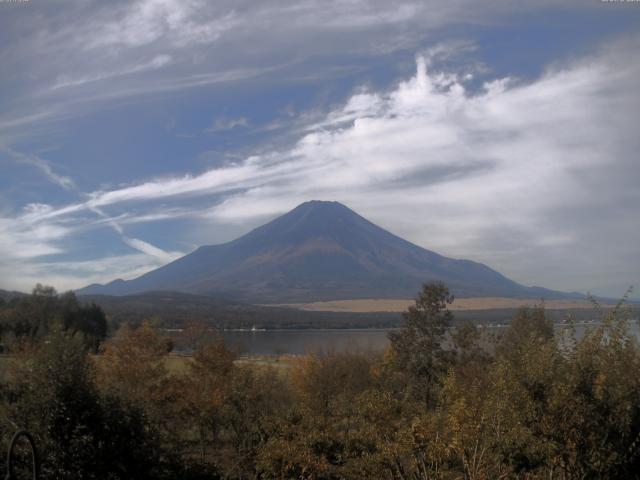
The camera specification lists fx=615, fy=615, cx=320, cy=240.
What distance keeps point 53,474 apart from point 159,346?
17.2 meters

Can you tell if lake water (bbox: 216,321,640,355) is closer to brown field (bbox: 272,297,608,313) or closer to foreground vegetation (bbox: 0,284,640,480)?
foreground vegetation (bbox: 0,284,640,480)

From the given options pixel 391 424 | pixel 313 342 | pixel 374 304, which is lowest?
pixel 313 342

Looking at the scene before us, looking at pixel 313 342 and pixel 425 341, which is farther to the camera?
pixel 313 342

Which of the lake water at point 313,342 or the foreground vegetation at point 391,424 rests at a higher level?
the foreground vegetation at point 391,424

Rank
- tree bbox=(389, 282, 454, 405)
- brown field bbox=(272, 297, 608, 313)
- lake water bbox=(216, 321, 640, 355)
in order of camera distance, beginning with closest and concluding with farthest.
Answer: tree bbox=(389, 282, 454, 405), lake water bbox=(216, 321, 640, 355), brown field bbox=(272, 297, 608, 313)

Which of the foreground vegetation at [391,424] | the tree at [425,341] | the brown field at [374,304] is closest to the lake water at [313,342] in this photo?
the foreground vegetation at [391,424]

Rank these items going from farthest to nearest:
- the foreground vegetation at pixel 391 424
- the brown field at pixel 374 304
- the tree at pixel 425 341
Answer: the brown field at pixel 374 304 < the tree at pixel 425 341 < the foreground vegetation at pixel 391 424

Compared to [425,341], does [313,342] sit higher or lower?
lower

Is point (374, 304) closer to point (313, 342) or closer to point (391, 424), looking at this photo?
point (313, 342)

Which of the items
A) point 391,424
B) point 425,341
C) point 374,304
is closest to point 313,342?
point 425,341

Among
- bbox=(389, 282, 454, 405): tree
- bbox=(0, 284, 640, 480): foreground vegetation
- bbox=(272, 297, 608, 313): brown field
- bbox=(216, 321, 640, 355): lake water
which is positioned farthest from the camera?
bbox=(272, 297, 608, 313): brown field

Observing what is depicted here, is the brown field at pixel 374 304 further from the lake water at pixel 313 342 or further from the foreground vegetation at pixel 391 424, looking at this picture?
the foreground vegetation at pixel 391 424

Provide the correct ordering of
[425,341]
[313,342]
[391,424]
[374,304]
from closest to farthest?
[391,424] → [425,341] → [313,342] → [374,304]

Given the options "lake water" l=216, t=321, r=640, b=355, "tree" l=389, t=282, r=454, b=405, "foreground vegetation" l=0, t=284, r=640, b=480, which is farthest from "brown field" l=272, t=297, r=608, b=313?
"foreground vegetation" l=0, t=284, r=640, b=480
